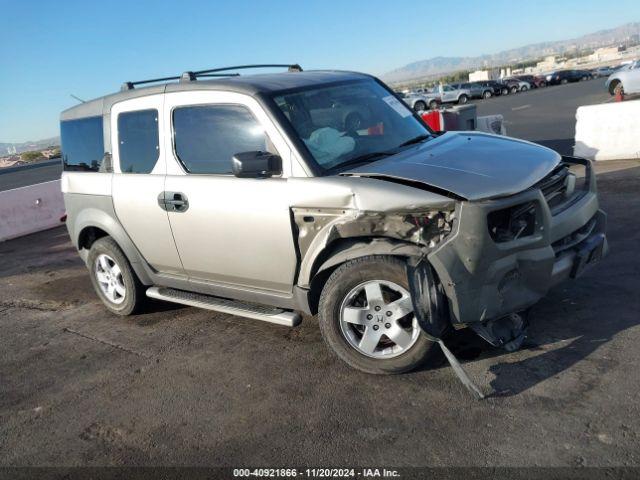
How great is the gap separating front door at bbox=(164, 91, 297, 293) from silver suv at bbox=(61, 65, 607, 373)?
12 millimetres

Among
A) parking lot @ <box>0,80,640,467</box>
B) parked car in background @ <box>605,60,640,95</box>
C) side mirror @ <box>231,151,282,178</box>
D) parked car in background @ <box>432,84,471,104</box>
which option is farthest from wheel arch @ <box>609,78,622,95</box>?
side mirror @ <box>231,151,282,178</box>

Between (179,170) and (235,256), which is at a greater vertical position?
(179,170)

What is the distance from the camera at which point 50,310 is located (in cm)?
595

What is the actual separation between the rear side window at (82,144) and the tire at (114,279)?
0.73m

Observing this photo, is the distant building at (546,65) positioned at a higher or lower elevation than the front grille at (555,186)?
lower

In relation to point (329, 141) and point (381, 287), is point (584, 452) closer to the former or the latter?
point (381, 287)

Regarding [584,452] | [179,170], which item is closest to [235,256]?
[179,170]

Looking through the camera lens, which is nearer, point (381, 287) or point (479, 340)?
point (381, 287)

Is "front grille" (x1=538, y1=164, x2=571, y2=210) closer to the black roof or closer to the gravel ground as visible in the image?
the gravel ground

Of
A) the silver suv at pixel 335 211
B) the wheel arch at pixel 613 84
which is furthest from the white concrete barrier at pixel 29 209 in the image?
the wheel arch at pixel 613 84

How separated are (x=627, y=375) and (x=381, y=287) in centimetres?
149

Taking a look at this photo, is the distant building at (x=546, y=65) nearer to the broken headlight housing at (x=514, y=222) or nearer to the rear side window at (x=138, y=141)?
the rear side window at (x=138, y=141)

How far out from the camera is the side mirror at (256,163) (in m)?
3.71

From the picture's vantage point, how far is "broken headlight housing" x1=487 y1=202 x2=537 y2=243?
11.0 ft
